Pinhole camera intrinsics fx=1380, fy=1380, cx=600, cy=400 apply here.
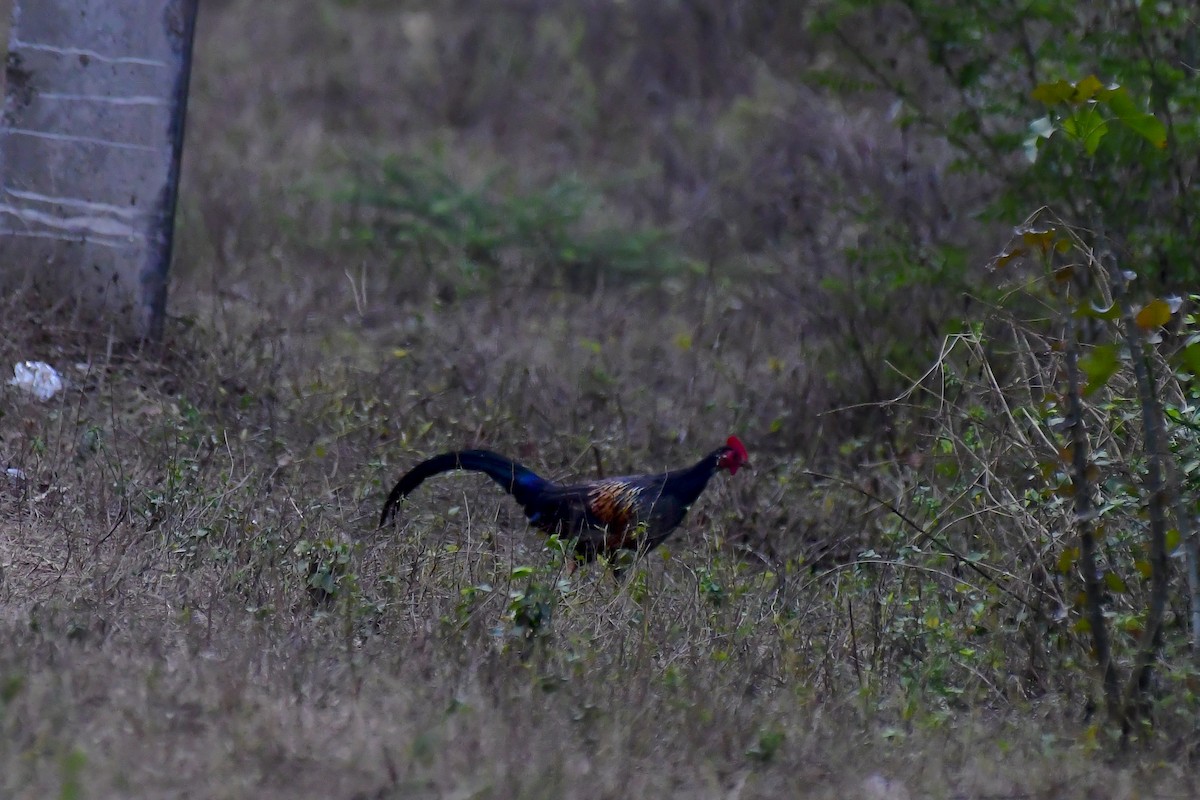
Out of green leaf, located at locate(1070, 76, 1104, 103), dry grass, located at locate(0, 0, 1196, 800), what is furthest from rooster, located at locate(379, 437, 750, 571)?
green leaf, located at locate(1070, 76, 1104, 103)

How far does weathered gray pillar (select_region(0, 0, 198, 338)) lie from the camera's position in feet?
22.6

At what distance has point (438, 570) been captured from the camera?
5.18 metres

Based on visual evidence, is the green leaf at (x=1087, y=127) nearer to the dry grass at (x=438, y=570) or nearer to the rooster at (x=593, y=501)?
the dry grass at (x=438, y=570)

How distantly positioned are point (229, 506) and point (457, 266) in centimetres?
500

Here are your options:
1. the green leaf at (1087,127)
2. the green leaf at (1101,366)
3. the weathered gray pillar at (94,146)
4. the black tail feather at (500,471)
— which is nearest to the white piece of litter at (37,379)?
the weathered gray pillar at (94,146)

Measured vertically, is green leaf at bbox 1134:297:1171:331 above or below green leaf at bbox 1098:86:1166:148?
below

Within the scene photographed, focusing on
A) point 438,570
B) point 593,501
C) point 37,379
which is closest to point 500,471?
point 593,501

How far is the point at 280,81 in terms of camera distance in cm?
1538

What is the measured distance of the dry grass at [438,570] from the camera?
365 cm

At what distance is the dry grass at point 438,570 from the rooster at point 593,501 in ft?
0.70

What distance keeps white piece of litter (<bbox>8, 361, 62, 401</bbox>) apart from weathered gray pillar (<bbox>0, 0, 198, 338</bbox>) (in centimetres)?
50

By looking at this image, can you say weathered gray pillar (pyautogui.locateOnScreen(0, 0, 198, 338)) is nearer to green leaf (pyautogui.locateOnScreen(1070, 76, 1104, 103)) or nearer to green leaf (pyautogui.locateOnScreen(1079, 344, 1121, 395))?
green leaf (pyautogui.locateOnScreen(1070, 76, 1104, 103))

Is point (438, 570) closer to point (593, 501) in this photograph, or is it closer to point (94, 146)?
point (593, 501)

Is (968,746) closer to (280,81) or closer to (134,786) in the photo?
(134,786)
